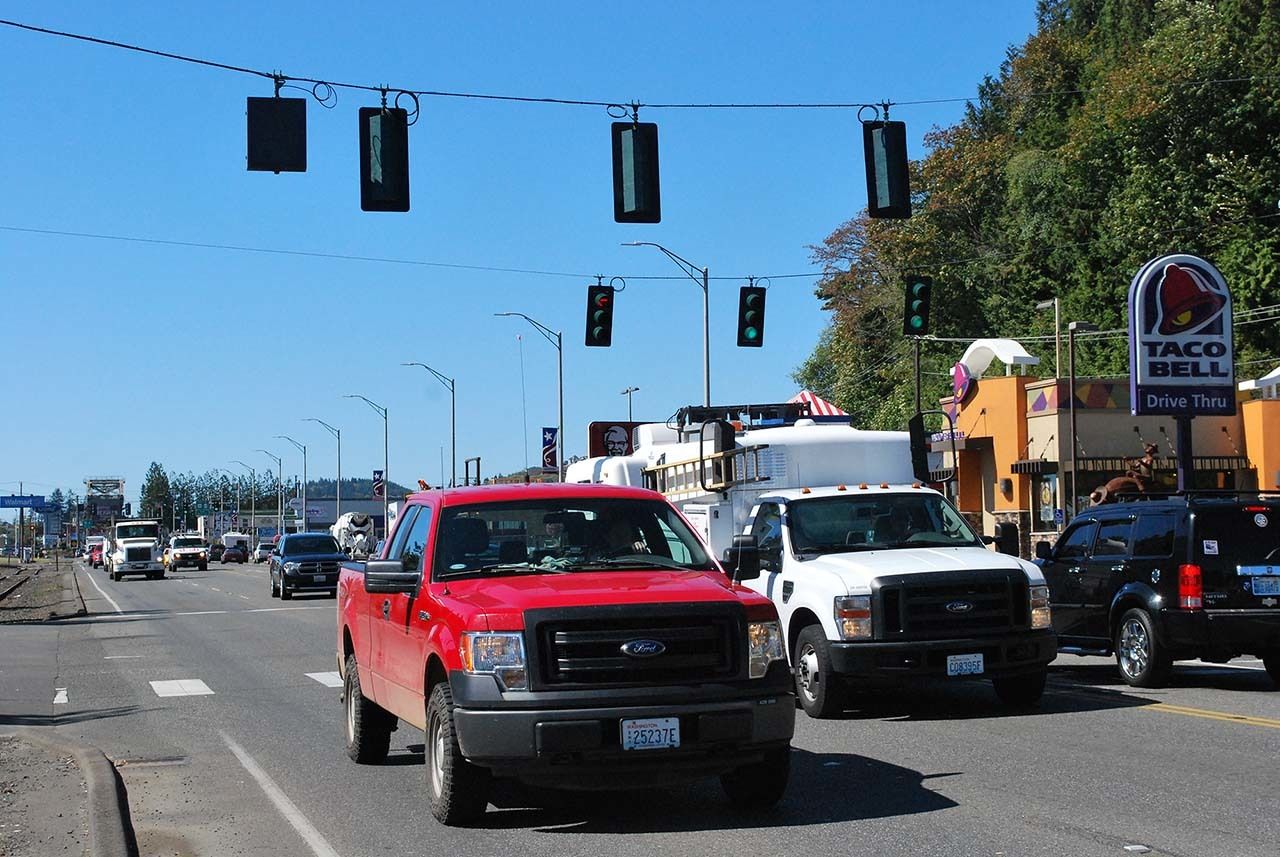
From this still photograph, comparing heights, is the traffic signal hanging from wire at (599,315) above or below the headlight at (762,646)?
above

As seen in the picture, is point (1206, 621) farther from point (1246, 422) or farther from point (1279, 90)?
point (1279, 90)

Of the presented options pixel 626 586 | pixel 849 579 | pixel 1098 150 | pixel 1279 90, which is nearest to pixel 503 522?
pixel 626 586

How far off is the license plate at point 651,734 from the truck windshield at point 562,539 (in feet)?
4.43

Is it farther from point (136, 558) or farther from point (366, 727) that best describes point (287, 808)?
point (136, 558)

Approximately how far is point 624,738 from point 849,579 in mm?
5275

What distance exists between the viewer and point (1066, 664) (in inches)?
694

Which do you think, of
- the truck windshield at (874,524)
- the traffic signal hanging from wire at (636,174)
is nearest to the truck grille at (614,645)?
the truck windshield at (874,524)

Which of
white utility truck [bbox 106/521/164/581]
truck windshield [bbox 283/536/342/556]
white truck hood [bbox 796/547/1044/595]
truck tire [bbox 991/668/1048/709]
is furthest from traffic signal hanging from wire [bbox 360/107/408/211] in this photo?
white utility truck [bbox 106/521/164/581]

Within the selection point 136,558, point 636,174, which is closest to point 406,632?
point 636,174

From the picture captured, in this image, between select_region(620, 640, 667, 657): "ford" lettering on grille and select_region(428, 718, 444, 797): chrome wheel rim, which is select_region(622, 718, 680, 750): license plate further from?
select_region(428, 718, 444, 797): chrome wheel rim

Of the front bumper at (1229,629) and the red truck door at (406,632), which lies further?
the front bumper at (1229,629)

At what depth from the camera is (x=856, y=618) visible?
1254 cm

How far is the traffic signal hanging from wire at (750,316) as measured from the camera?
27.7 m

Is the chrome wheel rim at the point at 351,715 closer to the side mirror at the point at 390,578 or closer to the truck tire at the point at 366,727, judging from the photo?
the truck tire at the point at 366,727
